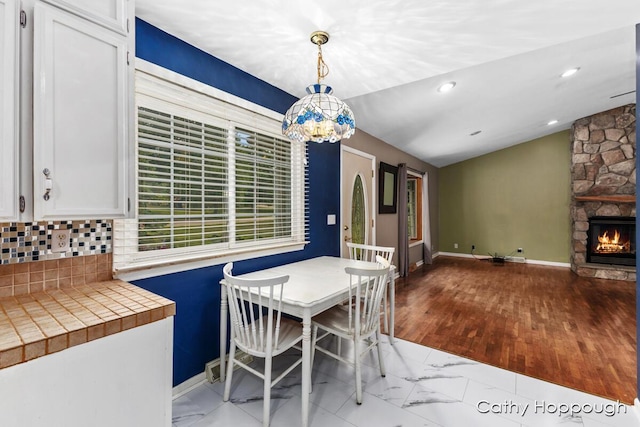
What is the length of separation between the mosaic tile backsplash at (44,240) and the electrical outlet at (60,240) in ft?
0.04

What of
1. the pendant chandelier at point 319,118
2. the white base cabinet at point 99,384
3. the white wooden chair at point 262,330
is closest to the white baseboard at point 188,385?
the white wooden chair at point 262,330

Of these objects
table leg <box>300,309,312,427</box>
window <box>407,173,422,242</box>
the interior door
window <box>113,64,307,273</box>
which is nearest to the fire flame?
window <box>407,173,422,242</box>

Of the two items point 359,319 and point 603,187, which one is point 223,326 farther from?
point 603,187

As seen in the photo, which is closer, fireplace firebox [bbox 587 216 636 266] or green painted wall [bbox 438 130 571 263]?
fireplace firebox [bbox 587 216 636 266]

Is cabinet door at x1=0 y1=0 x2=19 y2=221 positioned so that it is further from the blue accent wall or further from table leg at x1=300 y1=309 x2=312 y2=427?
table leg at x1=300 y1=309 x2=312 y2=427

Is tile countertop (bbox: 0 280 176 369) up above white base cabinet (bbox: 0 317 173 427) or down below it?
above

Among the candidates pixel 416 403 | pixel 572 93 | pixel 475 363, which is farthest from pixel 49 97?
pixel 572 93

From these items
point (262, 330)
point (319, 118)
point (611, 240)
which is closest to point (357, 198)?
point (319, 118)

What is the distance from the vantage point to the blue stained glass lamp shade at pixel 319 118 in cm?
155

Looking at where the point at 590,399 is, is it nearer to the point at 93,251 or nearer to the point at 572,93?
the point at 93,251

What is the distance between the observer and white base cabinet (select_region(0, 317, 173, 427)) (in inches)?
33.7

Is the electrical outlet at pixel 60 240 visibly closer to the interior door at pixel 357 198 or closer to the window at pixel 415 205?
the interior door at pixel 357 198

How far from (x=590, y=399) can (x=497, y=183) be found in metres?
5.88

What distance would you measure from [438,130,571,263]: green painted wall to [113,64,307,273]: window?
5917mm
